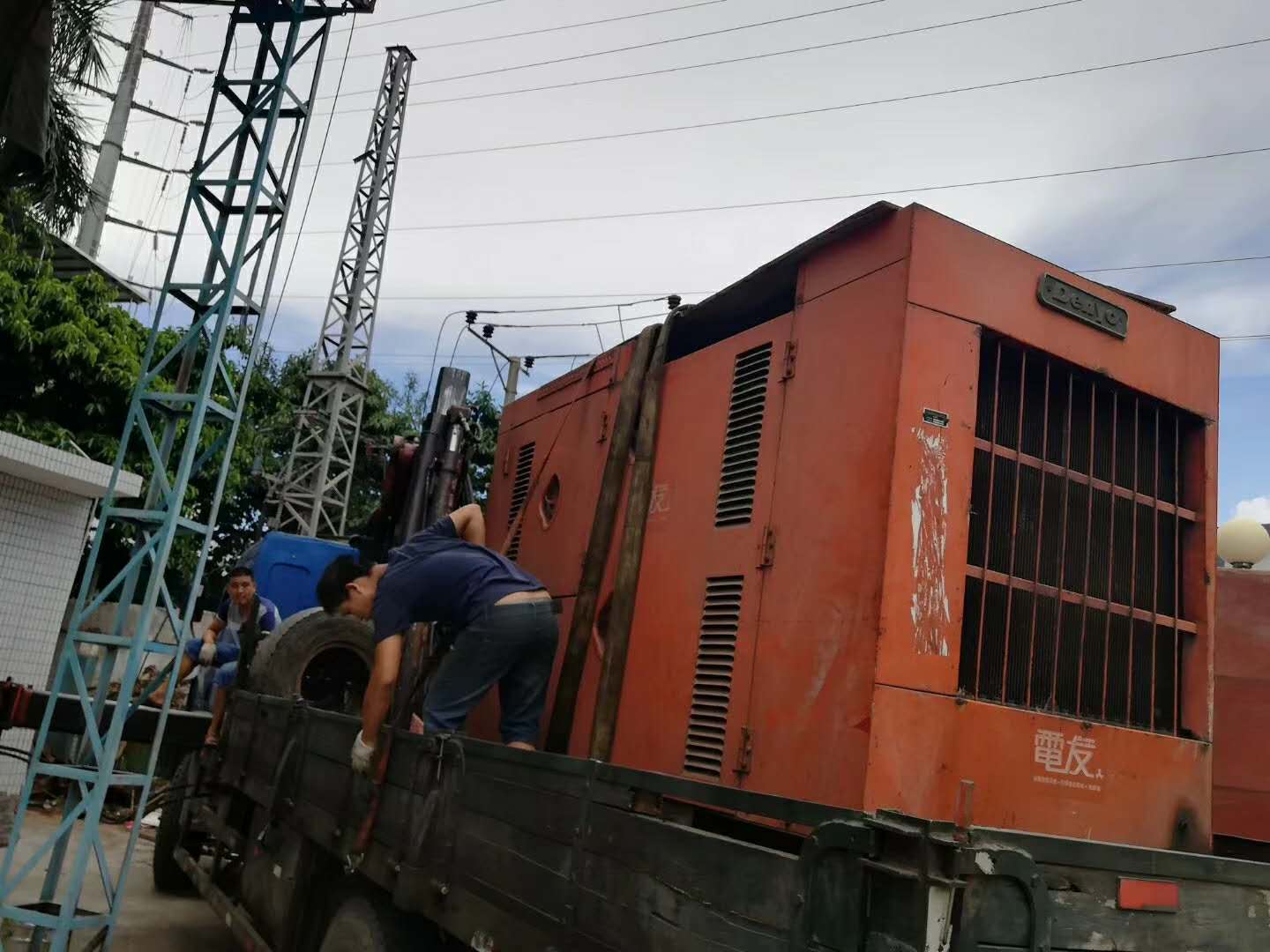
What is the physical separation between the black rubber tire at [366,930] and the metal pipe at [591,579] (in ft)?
3.90

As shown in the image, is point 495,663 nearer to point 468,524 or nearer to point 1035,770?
point 468,524

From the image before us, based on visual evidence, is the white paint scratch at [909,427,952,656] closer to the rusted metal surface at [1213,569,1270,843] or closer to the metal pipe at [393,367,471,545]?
the rusted metal surface at [1213,569,1270,843]

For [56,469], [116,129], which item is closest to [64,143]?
[56,469]

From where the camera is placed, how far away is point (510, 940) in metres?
→ 2.84

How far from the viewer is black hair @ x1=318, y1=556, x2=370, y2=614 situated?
16.1 ft

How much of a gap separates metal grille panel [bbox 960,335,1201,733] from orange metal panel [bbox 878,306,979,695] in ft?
0.42

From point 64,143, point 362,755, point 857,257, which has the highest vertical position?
point 64,143

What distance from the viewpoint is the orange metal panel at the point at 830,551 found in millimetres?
3219

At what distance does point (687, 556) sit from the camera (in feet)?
14.1

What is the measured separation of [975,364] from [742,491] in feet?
3.44

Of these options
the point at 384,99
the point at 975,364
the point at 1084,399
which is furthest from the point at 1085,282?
the point at 384,99

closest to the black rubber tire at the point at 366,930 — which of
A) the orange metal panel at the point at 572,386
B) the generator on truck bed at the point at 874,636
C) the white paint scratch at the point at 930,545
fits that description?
the generator on truck bed at the point at 874,636

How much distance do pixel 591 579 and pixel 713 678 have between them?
1.03m

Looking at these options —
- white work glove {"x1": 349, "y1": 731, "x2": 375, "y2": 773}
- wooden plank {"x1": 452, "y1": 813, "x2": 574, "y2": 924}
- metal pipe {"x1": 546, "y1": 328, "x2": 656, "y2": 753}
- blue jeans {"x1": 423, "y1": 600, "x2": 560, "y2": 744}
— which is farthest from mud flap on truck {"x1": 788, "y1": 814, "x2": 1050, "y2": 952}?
metal pipe {"x1": 546, "y1": 328, "x2": 656, "y2": 753}
